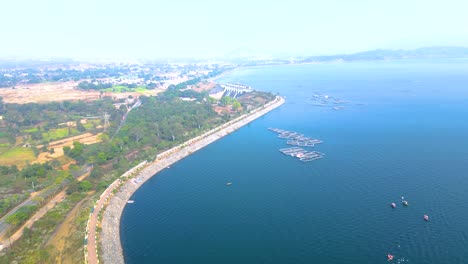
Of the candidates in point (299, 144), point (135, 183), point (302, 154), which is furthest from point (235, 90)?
point (135, 183)

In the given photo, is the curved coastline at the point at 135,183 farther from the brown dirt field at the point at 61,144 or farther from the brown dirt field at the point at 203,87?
the brown dirt field at the point at 203,87

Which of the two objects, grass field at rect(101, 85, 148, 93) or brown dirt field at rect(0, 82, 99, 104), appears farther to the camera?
grass field at rect(101, 85, 148, 93)

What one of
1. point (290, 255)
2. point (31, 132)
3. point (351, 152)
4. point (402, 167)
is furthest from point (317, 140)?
point (31, 132)

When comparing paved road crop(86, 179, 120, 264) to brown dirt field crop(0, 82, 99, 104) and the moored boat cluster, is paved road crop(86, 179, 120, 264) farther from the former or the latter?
brown dirt field crop(0, 82, 99, 104)

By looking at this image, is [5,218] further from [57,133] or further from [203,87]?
[203,87]

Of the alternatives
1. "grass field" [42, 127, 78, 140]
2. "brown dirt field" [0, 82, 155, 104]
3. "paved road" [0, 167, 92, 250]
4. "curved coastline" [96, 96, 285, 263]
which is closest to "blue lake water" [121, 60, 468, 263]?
"curved coastline" [96, 96, 285, 263]

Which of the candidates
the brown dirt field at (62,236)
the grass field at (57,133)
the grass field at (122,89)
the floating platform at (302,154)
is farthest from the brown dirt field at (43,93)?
the brown dirt field at (62,236)
